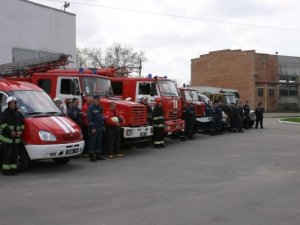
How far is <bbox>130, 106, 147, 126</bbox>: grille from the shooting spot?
47.9 feet

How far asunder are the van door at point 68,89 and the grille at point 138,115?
5.47ft

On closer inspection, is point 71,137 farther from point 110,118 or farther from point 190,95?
point 190,95

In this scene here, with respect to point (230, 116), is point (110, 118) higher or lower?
higher

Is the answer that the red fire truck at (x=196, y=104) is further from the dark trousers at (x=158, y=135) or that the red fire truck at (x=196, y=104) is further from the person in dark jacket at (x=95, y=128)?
the person in dark jacket at (x=95, y=128)

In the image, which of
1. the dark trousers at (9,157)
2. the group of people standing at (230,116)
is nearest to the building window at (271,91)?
the group of people standing at (230,116)

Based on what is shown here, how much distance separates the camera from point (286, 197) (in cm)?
802

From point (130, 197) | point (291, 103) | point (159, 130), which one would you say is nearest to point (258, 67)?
point (291, 103)

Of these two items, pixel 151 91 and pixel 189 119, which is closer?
pixel 151 91

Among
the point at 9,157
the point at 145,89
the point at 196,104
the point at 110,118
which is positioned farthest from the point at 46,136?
the point at 196,104

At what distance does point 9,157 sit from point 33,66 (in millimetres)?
7676

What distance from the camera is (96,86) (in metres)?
14.8

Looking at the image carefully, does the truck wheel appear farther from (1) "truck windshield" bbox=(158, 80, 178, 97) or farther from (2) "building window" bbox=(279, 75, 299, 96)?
(2) "building window" bbox=(279, 75, 299, 96)

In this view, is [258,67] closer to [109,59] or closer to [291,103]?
[291,103]

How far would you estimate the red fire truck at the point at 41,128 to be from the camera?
34.8 feet
